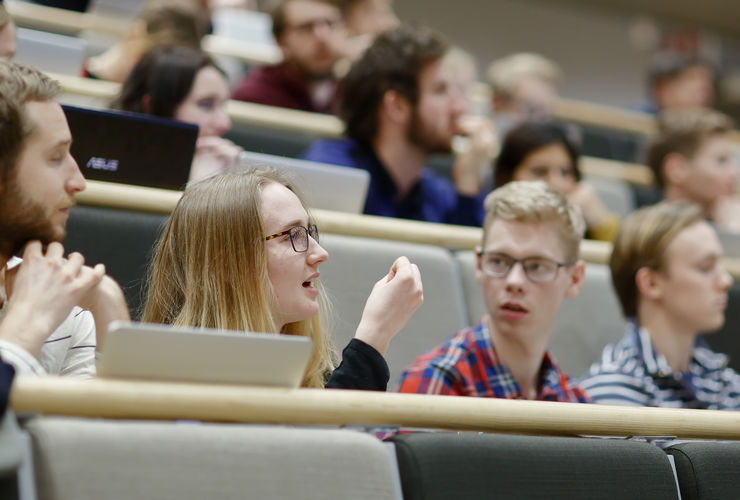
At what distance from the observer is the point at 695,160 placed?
1693mm

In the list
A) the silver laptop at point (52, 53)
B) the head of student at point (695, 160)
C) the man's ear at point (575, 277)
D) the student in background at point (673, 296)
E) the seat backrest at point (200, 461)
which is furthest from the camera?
the head of student at point (695, 160)

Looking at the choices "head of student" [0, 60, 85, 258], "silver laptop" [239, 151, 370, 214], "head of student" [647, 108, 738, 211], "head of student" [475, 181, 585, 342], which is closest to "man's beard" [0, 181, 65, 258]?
"head of student" [0, 60, 85, 258]

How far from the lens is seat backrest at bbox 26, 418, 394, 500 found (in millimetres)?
432

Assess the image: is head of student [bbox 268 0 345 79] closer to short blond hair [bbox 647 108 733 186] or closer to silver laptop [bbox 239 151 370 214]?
short blond hair [bbox 647 108 733 186]

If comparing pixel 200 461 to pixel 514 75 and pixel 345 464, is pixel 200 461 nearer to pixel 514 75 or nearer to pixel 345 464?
pixel 345 464

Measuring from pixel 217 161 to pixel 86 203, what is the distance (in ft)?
0.70

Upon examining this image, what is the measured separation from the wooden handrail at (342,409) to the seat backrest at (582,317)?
40 cm

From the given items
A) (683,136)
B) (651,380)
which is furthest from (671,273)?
(683,136)

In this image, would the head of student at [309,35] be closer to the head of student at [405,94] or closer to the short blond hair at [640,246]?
the head of student at [405,94]

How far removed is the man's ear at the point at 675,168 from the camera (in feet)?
5.60

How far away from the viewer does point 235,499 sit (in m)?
0.47

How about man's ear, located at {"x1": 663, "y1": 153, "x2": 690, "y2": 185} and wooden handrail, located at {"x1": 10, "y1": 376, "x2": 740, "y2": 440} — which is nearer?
wooden handrail, located at {"x1": 10, "y1": 376, "x2": 740, "y2": 440}

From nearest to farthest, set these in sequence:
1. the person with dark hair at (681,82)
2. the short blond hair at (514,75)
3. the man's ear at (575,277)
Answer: the man's ear at (575,277) < the short blond hair at (514,75) < the person with dark hair at (681,82)

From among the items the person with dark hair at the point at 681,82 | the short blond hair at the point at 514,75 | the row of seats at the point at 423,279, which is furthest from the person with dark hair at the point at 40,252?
the person with dark hair at the point at 681,82
